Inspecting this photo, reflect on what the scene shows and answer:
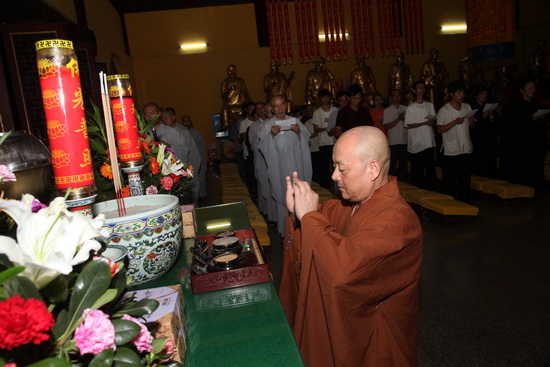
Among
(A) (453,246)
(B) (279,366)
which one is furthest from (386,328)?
(A) (453,246)

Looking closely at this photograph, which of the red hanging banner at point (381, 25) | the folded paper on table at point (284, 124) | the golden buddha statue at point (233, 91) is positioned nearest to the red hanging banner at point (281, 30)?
the golden buddha statue at point (233, 91)

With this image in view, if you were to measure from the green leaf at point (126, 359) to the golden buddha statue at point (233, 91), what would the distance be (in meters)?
9.48

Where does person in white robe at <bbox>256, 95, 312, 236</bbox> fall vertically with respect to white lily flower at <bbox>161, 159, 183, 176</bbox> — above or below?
below

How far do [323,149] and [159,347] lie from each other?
616cm

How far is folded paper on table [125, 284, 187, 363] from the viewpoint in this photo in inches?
29.9

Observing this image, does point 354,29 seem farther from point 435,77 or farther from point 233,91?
point 233,91

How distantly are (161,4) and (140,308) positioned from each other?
10988 millimetres

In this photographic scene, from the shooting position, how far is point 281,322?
3.03 feet

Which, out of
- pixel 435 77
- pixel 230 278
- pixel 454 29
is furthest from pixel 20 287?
pixel 454 29

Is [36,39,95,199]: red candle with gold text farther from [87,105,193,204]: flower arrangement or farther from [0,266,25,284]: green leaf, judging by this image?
[87,105,193,204]: flower arrangement

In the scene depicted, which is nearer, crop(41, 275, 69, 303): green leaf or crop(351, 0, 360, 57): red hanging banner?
crop(41, 275, 69, 303): green leaf

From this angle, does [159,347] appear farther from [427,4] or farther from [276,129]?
[427,4]

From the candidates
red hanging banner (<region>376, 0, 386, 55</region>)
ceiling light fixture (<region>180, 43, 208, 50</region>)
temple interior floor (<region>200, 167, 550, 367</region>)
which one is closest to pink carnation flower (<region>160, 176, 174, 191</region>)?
temple interior floor (<region>200, 167, 550, 367</region>)

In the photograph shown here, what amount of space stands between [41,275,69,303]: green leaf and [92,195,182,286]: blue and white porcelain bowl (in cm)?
45
